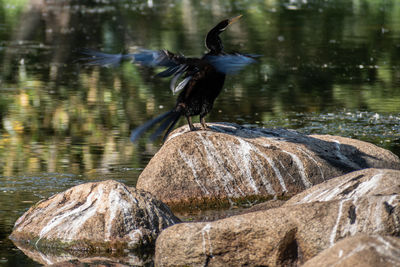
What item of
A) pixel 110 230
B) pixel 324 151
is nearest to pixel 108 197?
pixel 110 230

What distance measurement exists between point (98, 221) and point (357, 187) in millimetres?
2041

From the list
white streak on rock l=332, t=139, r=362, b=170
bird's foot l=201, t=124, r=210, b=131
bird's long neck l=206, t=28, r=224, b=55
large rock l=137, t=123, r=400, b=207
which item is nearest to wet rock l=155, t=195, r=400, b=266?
large rock l=137, t=123, r=400, b=207

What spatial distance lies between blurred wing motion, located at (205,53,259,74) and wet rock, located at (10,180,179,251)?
144cm

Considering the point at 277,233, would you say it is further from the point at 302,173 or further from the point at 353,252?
the point at 302,173

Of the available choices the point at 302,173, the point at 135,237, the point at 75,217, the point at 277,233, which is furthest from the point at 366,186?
the point at 75,217

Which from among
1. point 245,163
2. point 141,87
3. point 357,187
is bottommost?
point 141,87

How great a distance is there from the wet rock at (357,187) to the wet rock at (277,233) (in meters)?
0.38

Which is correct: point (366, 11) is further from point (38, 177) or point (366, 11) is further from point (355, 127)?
point (38, 177)

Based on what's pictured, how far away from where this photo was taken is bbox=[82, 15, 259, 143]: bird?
7.27 meters

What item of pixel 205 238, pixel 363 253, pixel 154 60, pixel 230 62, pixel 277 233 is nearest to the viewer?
pixel 363 253

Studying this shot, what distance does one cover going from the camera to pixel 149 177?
24.8 ft

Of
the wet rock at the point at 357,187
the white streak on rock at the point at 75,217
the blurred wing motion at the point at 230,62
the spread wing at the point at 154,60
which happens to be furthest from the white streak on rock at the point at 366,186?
the spread wing at the point at 154,60

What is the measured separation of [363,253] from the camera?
4.69 metres

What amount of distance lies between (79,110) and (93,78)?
2867 millimetres
